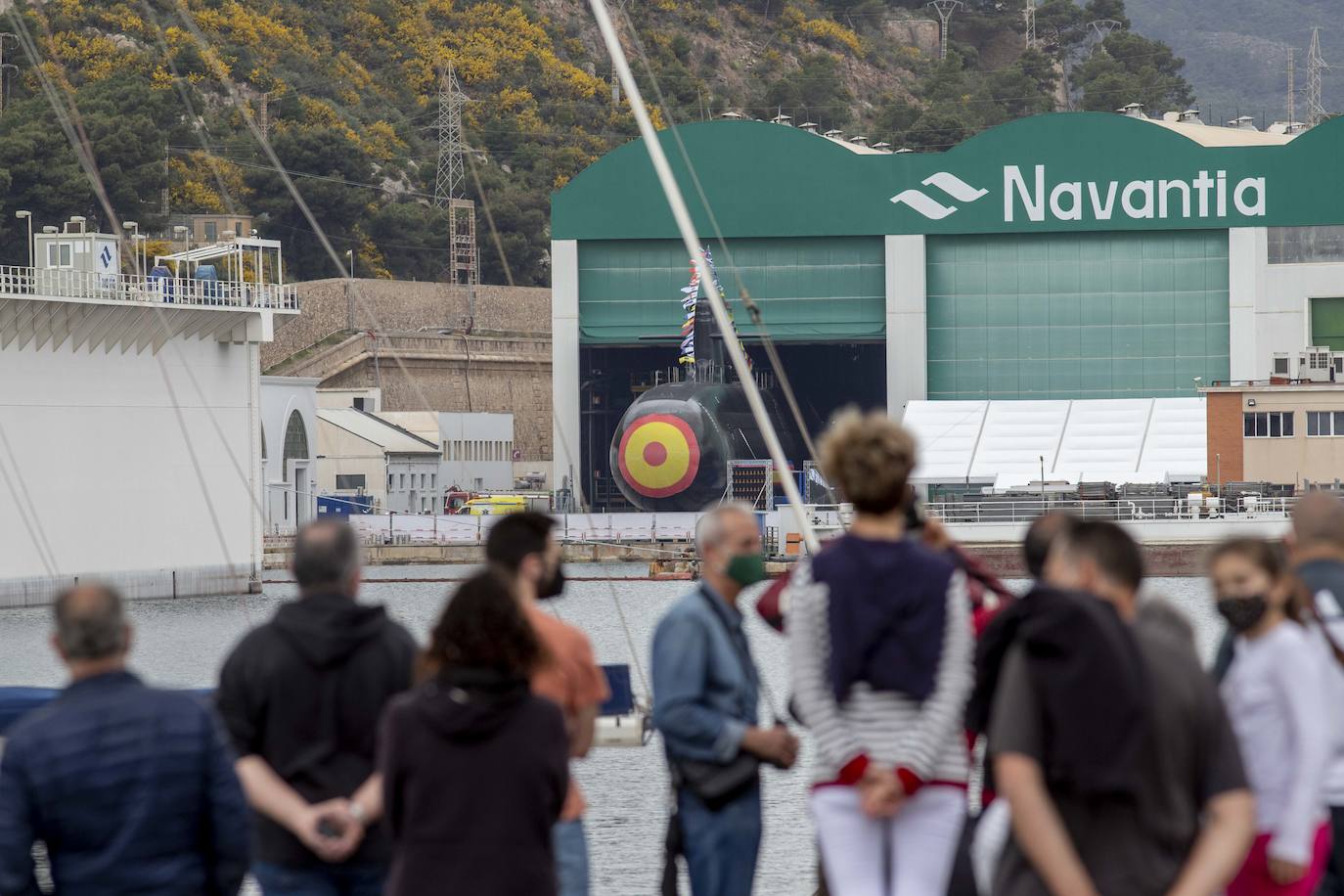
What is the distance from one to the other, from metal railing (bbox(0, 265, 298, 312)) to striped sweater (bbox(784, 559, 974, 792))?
Answer: 41.1 metres

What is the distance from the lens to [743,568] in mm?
6879

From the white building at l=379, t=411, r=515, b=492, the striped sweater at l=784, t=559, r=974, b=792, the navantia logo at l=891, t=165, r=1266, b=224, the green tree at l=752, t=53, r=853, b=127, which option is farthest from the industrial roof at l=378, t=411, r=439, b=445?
Result: the striped sweater at l=784, t=559, r=974, b=792

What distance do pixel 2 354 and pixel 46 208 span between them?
1221 inches

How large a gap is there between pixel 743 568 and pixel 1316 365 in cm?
5032

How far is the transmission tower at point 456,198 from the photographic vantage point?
92188mm

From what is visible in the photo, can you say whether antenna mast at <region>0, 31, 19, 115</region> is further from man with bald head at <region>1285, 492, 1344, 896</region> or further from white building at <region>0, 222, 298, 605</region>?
man with bald head at <region>1285, 492, 1344, 896</region>

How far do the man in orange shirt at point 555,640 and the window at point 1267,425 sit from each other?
4842cm

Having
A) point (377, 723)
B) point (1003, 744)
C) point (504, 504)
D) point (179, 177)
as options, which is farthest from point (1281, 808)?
point (179, 177)

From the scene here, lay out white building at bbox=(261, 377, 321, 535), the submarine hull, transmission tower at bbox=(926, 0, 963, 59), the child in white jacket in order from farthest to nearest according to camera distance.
Answer: transmission tower at bbox=(926, 0, 963, 59) → white building at bbox=(261, 377, 321, 535) → the submarine hull → the child in white jacket

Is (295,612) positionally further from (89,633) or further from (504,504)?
(504,504)

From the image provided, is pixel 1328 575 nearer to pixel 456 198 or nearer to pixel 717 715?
pixel 717 715

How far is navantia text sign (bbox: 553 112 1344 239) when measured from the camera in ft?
185

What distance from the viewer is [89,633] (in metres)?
5.43

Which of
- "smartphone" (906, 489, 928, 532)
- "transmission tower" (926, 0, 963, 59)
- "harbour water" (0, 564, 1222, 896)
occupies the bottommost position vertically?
"harbour water" (0, 564, 1222, 896)
